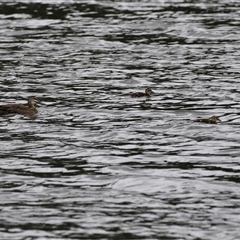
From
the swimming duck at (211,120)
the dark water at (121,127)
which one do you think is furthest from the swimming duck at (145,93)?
the swimming duck at (211,120)

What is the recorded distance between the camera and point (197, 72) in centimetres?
2795

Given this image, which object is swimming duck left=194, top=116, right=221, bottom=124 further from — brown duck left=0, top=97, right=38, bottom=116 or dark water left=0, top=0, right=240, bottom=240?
brown duck left=0, top=97, right=38, bottom=116

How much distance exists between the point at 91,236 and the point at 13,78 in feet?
43.4

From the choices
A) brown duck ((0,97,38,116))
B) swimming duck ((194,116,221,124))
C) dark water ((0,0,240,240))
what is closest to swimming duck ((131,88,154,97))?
dark water ((0,0,240,240))

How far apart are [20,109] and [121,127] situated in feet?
8.98

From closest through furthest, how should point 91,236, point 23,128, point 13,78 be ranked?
point 91,236 < point 23,128 < point 13,78

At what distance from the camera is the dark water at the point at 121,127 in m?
15.8

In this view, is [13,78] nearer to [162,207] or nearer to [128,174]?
[128,174]

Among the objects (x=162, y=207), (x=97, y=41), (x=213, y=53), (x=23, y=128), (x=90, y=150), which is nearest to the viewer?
(x=162, y=207)

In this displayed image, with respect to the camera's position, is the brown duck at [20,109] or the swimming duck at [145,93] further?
the swimming duck at [145,93]

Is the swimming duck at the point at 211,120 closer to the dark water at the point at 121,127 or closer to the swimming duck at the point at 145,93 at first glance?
the dark water at the point at 121,127

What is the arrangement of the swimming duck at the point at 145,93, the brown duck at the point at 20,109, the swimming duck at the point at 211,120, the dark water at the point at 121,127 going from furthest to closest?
the swimming duck at the point at 145,93 < the brown duck at the point at 20,109 < the swimming duck at the point at 211,120 < the dark water at the point at 121,127

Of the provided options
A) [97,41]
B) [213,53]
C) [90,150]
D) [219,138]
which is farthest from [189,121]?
[97,41]

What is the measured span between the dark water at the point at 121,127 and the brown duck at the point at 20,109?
0.55ft
